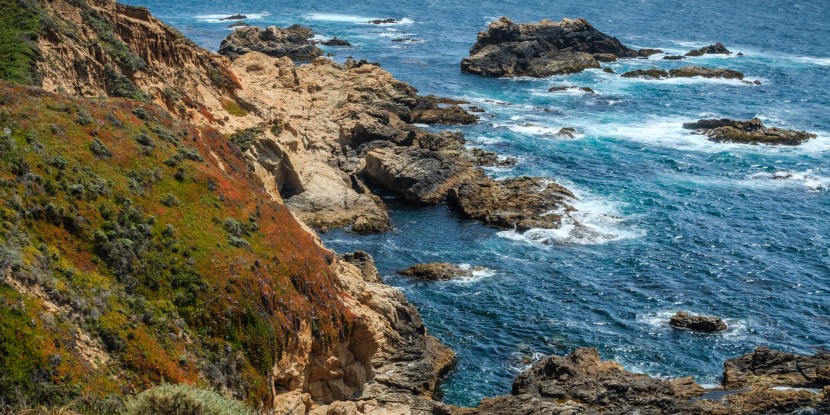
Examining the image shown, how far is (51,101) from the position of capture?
46500mm

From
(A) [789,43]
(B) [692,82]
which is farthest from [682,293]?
(A) [789,43]

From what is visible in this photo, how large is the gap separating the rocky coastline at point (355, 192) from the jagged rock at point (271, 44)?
28403 mm

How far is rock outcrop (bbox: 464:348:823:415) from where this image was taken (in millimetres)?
43250

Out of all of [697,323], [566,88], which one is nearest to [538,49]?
[566,88]

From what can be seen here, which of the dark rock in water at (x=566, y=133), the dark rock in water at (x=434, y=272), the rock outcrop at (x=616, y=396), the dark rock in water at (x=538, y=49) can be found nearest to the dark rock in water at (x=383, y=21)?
the dark rock in water at (x=538, y=49)

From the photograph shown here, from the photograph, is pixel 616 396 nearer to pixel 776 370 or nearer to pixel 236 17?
pixel 776 370

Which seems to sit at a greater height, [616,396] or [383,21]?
[383,21]

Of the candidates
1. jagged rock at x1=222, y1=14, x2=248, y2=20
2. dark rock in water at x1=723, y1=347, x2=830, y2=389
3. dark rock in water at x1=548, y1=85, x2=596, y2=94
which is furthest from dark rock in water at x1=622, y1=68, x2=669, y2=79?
dark rock in water at x1=723, y1=347, x2=830, y2=389

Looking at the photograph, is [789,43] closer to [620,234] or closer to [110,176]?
[620,234]

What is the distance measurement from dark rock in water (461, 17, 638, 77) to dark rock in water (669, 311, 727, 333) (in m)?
83.2

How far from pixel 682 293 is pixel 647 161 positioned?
35095 mm

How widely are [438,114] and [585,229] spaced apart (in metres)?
36.7

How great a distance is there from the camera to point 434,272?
65812 mm

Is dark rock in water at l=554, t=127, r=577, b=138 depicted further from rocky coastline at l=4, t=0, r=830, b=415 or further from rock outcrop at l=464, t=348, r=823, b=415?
rock outcrop at l=464, t=348, r=823, b=415
